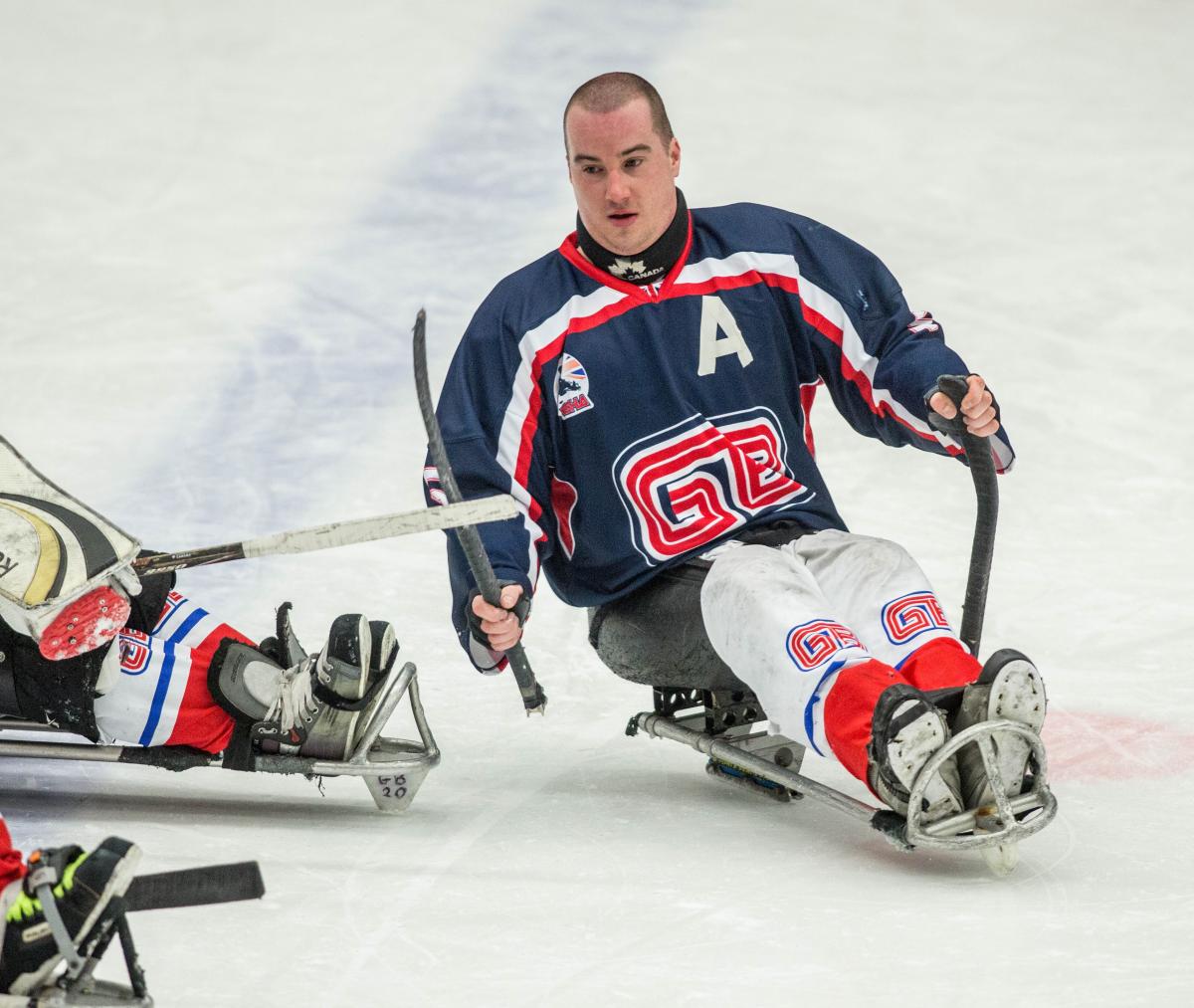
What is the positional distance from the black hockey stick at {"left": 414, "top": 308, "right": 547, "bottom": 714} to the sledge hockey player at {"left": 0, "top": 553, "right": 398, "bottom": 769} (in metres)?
0.19

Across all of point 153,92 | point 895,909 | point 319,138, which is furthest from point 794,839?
point 153,92

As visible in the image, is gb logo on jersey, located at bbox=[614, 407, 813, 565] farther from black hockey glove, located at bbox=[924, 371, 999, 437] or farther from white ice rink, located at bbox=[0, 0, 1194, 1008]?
white ice rink, located at bbox=[0, 0, 1194, 1008]

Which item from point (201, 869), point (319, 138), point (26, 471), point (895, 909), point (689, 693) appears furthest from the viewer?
point (319, 138)

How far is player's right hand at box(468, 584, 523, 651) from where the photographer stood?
2.62 meters

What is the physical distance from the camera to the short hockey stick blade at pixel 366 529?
2.33 m

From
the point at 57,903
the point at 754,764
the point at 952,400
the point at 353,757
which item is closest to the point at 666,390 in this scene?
the point at 952,400

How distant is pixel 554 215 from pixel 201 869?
400 centimetres

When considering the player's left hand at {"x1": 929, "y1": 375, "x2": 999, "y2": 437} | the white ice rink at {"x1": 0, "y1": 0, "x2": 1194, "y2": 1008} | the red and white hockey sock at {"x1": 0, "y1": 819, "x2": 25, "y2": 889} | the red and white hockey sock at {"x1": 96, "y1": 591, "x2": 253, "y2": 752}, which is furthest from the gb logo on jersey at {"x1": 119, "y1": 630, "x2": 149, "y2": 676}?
the player's left hand at {"x1": 929, "y1": 375, "x2": 999, "y2": 437}

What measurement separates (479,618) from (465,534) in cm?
18

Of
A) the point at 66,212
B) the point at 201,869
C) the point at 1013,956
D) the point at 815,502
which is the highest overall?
the point at 66,212

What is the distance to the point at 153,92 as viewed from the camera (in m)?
6.48

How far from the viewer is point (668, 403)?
281 cm

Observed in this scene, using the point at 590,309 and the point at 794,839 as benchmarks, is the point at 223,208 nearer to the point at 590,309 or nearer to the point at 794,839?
the point at 590,309

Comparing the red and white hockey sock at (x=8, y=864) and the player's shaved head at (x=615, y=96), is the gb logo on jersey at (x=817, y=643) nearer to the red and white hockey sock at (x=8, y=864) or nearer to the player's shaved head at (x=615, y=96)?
the player's shaved head at (x=615, y=96)
